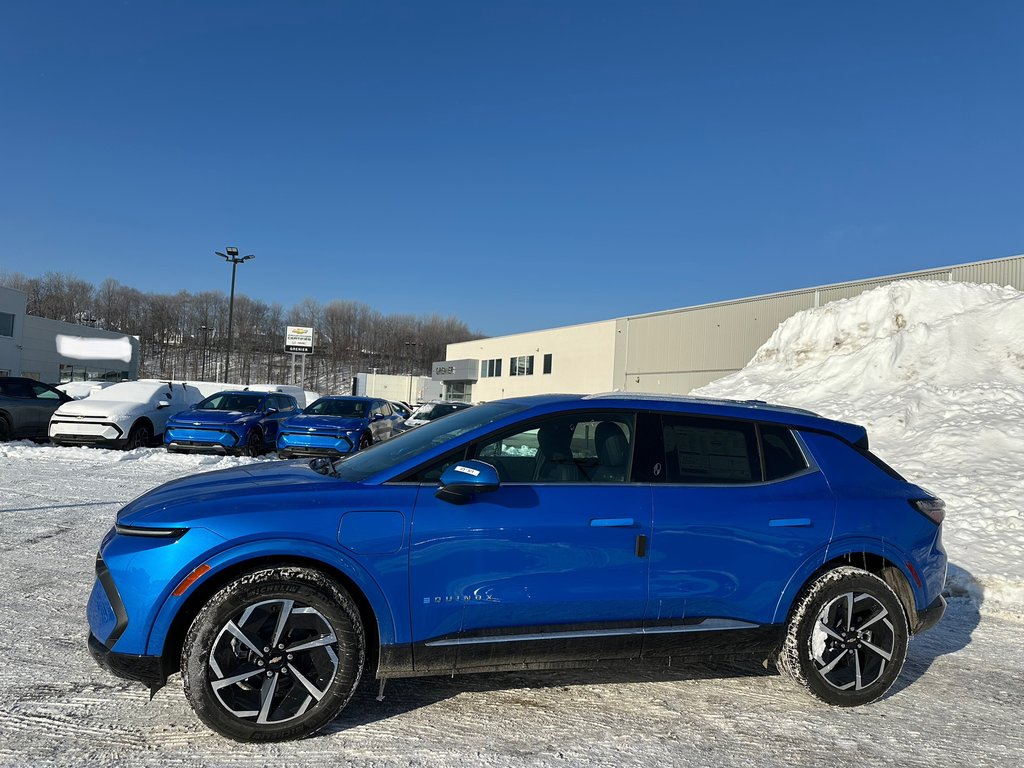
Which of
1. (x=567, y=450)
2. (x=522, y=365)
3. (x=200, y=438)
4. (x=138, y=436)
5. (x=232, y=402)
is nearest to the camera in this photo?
(x=567, y=450)

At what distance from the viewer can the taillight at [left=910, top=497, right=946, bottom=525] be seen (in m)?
4.12

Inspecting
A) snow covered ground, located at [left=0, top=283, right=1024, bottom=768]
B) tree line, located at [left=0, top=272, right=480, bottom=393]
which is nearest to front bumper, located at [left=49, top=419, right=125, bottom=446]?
snow covered ground, located at [left=0, top=283, right=1024, bottom=768]

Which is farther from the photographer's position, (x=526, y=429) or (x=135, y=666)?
(x=526, y=429)

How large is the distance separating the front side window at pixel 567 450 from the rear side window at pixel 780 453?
83 cm

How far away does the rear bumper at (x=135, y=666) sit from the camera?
3.02 m

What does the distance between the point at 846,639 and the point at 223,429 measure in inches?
491

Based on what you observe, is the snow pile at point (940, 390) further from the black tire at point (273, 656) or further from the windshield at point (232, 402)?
the windshield at point (232, 402)

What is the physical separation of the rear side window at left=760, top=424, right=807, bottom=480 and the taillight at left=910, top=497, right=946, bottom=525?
76cm

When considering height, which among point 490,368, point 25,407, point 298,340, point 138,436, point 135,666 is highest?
point 298,340

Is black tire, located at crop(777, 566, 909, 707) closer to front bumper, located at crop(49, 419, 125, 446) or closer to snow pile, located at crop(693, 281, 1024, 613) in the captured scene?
snow pile, located at crop(693, 281, 1024, 613)

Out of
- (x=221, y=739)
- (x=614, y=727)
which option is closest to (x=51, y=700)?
(x=221, y=739)

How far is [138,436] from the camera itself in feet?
48.3

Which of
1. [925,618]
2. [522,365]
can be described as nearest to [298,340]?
[522,365]

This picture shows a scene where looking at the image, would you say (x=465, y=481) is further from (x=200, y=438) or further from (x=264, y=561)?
(x=200, y=438)
